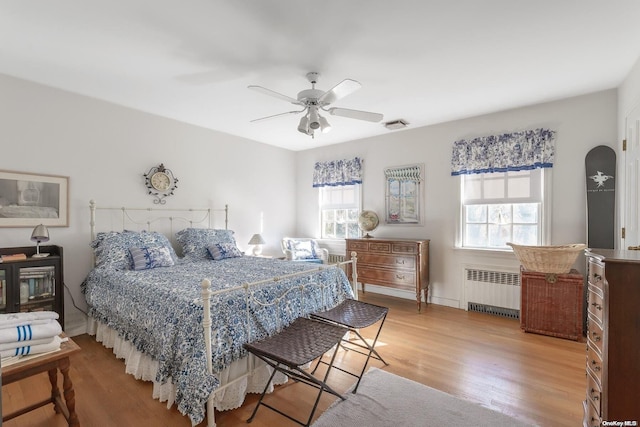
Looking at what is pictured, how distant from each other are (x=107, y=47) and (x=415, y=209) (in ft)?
12.7

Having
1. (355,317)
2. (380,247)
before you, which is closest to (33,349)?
(355,317)

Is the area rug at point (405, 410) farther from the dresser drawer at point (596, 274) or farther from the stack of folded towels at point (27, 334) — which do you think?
the stack of folded towels at point (27, 334)

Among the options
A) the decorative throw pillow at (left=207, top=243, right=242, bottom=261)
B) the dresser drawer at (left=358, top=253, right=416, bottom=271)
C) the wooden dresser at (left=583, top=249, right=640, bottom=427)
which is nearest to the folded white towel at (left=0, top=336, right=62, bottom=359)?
the decorative throw pillow at (left=207, top=243, right=242, bottom=261)

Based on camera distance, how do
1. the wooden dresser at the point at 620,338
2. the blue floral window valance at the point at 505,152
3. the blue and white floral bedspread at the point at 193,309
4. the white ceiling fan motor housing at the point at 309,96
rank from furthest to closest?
the blue floral window valance at the point at 505,152 → the white ceiling fan motor housing at the point at 309,96 → the blue and white floral bedspread at the point at 193,309 → the wooden dresser at the point at 620,338

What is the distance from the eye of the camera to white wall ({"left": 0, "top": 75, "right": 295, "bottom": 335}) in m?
2.92

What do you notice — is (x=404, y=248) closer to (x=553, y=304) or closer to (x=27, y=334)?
(x=553, y=304)

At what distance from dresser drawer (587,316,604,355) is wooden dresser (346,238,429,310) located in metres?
2.27

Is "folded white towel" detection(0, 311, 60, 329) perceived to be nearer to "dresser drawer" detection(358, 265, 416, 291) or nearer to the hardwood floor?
the hardwood floor

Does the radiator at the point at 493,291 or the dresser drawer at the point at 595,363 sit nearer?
the dresser drawer at the point at 595,363

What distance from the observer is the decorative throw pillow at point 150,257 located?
307 cm

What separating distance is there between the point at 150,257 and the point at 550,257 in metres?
4.08

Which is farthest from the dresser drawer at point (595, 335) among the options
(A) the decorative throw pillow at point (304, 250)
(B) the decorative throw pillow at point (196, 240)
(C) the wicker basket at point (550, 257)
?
(A) the decorative throw pillow at point (304, 250)

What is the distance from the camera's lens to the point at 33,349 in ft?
5.08

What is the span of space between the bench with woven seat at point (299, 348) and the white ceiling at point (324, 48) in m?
2.09
